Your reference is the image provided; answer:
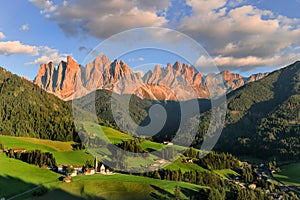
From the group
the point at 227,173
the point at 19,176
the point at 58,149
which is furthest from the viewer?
the point at 227,173

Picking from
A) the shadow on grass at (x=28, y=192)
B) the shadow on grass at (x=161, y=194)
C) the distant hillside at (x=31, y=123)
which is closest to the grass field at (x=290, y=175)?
the shadow on grass at (x=161, y=194)

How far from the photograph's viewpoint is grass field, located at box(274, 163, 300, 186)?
12578cm

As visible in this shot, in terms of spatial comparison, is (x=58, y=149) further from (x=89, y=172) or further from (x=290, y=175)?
(x=290, y=175)

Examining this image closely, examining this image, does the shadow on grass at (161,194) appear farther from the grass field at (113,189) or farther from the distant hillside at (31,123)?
the distant hillside at (31,123)

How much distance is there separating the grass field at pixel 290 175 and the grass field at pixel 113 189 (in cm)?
7385

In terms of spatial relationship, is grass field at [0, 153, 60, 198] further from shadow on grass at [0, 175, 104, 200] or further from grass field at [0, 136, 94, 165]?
grass field at [0, 136, 94, 165]

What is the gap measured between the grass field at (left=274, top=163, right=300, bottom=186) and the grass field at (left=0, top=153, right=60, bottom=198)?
94808mm

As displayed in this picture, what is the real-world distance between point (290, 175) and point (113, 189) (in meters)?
103

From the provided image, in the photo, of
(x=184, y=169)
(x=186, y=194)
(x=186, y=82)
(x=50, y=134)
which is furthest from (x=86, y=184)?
(x=50, y=134)

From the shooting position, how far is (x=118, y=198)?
2213 inches

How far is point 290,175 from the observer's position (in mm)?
136500

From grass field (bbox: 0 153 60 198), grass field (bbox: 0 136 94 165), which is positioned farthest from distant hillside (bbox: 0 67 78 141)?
grass field (bbox: 0 153 60 198)

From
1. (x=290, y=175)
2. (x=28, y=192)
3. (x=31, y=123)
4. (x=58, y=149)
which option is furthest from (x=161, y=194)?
(x=31, y=123)

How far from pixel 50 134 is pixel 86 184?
114014 millimetres
